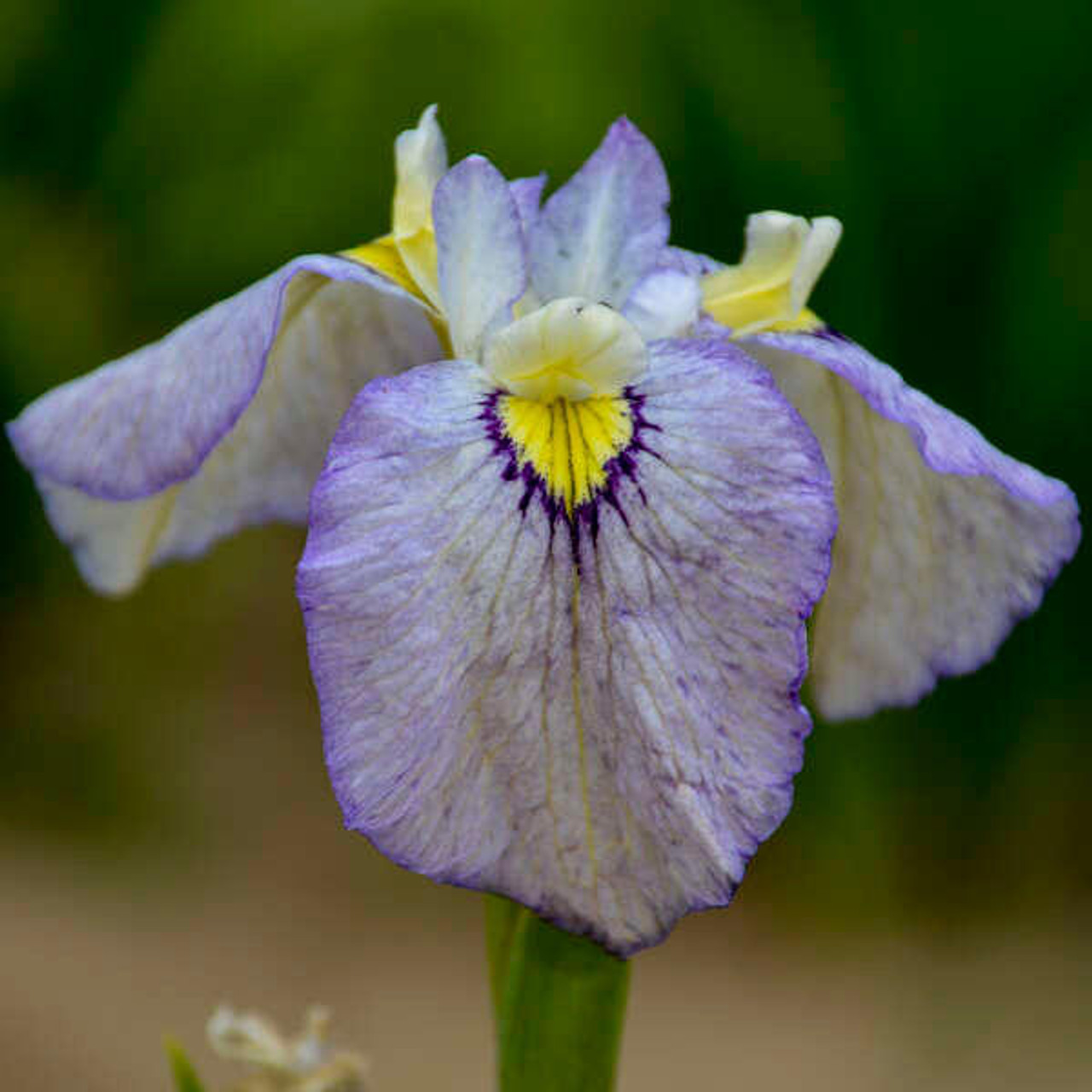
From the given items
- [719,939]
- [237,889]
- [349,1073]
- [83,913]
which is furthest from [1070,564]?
[349,1073]

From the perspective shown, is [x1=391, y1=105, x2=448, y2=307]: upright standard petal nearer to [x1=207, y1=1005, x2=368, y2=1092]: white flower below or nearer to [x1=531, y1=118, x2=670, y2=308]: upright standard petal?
[x1=531, y1=118, x2=670, y2=308]: upright standard petal

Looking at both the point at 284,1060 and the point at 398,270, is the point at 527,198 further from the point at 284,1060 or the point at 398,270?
the point at 284,1060

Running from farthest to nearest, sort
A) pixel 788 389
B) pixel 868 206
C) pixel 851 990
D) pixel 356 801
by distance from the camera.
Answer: pixel 851 990 → pixel 868 206 → pixel 788 389 → pixel 356 801

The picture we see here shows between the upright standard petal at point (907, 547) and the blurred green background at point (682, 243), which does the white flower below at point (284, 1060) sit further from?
the blurred green background at point (682, 243)

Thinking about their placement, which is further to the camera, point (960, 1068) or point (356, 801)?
point (960, 1068)

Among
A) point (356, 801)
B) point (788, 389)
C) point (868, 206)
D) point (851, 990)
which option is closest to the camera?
point (356, 801)

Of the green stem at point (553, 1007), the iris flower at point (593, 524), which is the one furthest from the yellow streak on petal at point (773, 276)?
the green stem at point (553, 1007)

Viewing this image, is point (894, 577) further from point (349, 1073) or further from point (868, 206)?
point (868, 206)
